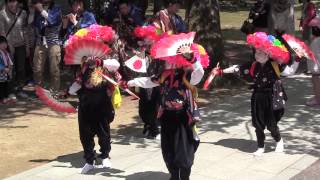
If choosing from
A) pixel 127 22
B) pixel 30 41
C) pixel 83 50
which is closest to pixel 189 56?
pixel 83 50

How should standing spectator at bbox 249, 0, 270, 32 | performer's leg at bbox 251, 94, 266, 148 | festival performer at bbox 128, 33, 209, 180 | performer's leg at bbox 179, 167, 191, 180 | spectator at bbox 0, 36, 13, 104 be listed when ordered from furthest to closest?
1. standing spectator at bbox 249, 0, 270, 32
2. spectator at bbox 0, 36, 13, 104
3. performer's leg at bbox 251, 94, 266, 148
4. performer's leg at bbox 179, 167, 191, 180
5. festival performer at bbox 128, 33, 209, 180

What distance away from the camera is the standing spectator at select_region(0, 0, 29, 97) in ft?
34.3

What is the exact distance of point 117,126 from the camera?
8.80m

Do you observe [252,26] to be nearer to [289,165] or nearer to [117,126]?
[117,126]

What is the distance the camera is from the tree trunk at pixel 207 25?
458 inches

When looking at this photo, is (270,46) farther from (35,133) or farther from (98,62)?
(35,133)

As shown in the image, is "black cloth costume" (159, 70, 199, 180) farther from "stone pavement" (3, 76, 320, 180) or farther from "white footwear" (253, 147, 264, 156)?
"white footwear" (253, 147, 264, 156)

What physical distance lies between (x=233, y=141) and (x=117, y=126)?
1.90 m

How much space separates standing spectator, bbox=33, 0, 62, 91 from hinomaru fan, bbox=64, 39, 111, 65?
3629 millimetres

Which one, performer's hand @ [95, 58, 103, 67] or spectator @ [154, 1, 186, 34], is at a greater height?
spectator @ [154, 1, 186, 34]

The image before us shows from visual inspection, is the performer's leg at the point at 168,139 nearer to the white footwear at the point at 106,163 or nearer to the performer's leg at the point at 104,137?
the performer's leg at the point at 104,137

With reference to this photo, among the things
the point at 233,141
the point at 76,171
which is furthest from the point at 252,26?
the point at 76,171

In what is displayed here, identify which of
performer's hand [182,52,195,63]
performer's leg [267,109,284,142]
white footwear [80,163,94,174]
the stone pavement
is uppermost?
performer's hand [182,52,195,63]

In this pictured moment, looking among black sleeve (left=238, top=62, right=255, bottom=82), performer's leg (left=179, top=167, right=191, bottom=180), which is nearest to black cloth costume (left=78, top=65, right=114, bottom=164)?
performer's leg (left=179, top=167, right=191, bottom=180)
